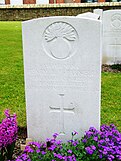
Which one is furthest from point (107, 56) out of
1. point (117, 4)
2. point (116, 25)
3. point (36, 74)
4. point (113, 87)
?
point (117, 4)

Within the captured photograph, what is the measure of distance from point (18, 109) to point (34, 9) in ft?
49.9

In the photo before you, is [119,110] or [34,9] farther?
[34,9]

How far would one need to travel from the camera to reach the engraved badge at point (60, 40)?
10.3ft

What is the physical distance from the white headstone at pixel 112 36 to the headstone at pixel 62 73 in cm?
438

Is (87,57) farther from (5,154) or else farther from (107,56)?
(107,56)

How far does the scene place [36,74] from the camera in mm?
3359

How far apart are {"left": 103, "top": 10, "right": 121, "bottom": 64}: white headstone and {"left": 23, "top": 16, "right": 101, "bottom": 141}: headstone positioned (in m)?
4.38

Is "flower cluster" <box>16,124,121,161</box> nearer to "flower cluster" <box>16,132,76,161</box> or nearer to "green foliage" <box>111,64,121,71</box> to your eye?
"flower cluster" <box>16,132,76,161</box>

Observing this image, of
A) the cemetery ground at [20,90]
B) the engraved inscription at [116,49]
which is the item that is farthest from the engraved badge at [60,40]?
the engraved inscription at [116,49]

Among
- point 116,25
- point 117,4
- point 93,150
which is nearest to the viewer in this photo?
point 93,150

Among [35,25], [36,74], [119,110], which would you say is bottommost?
[119,110]

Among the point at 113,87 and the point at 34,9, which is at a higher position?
the point at 34,9

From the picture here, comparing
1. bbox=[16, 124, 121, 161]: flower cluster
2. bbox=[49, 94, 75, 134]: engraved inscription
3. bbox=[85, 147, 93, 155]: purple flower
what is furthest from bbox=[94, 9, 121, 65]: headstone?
bbox=[85, 147, 93, 155]: purple flower

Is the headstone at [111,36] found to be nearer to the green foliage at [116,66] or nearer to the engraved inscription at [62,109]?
the green foliage at [116,66]
